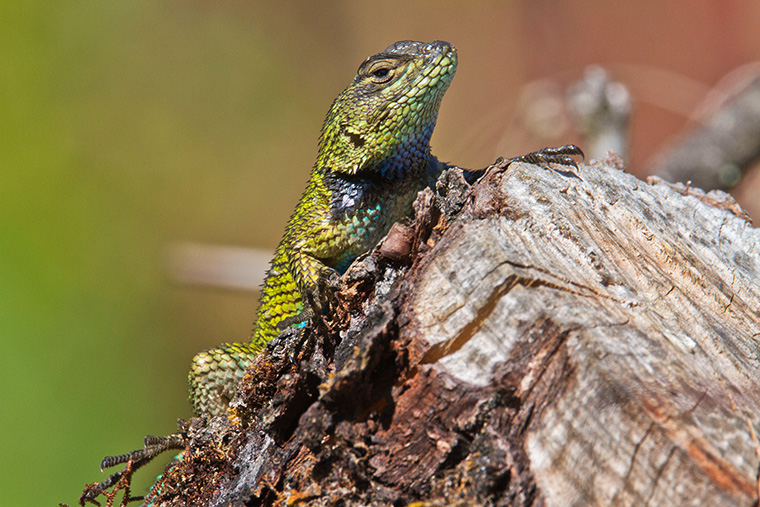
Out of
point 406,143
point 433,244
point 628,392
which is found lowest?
point 628,392

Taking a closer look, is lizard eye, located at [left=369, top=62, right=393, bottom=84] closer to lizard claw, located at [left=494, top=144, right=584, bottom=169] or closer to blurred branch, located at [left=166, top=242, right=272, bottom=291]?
lizard claw, located at [left=494, top=144, right=584, bottom=169]

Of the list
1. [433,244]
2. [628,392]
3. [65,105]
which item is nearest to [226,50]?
[65,105]

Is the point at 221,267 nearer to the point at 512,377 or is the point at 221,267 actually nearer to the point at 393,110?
the point at 393,110

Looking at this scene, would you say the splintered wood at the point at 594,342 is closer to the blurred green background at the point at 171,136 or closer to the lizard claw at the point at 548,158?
the lizard claw at the point at 548,158

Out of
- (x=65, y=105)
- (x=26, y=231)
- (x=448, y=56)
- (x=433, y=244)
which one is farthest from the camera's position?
(x=65, y=105)

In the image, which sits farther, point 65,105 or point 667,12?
point 667,12

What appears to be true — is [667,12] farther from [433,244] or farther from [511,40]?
[433,244]

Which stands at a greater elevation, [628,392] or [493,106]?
[493,106]

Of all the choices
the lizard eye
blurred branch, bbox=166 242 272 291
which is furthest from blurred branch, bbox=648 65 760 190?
blurred branch, bbox=166 242 272 291
